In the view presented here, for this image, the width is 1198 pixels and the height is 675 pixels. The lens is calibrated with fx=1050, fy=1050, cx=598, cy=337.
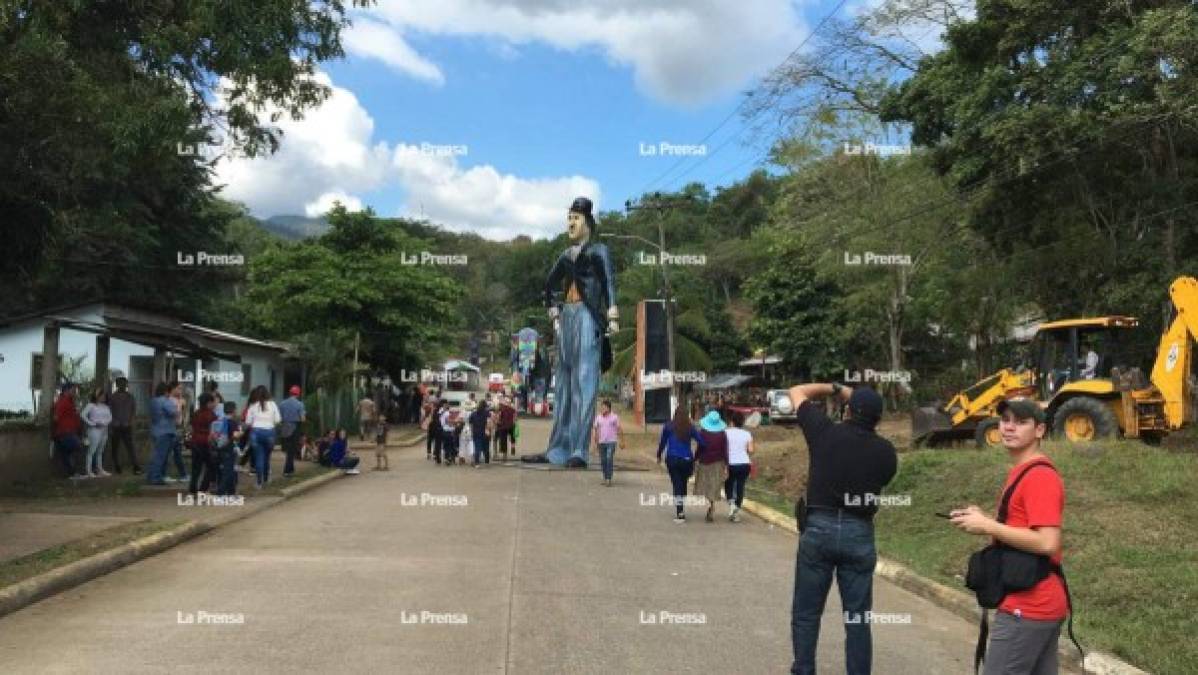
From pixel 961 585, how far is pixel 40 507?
38.5 feet

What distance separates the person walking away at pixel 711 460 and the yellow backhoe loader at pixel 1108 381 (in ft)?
23.3

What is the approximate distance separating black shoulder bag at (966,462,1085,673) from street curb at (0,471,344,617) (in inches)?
283

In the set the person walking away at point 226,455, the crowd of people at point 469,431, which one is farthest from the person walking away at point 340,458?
the person walking away at point 226,455

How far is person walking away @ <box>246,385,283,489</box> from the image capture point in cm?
1772

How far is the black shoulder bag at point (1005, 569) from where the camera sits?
182 inches

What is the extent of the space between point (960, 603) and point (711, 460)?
614 cm

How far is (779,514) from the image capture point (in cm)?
1600

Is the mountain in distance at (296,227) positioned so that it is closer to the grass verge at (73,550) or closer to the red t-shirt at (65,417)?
the red t-shirt at (65,417)

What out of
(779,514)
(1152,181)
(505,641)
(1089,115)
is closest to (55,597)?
(505,641)

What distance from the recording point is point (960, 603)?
31.0ft

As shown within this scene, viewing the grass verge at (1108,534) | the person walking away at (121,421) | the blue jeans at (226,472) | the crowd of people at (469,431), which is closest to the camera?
the grass verge at (1108,534)

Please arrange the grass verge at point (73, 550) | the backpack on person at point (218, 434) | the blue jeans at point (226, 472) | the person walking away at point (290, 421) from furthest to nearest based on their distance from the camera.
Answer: the person walking away at point (290, 421), the blue jeans at point (226, 472), the backpack on person at point (218, 434), the grass verge at point (73, 550)

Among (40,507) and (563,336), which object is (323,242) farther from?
(40,507)

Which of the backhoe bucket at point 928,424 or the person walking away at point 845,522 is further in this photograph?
the backhoe bucket at point 928,424
